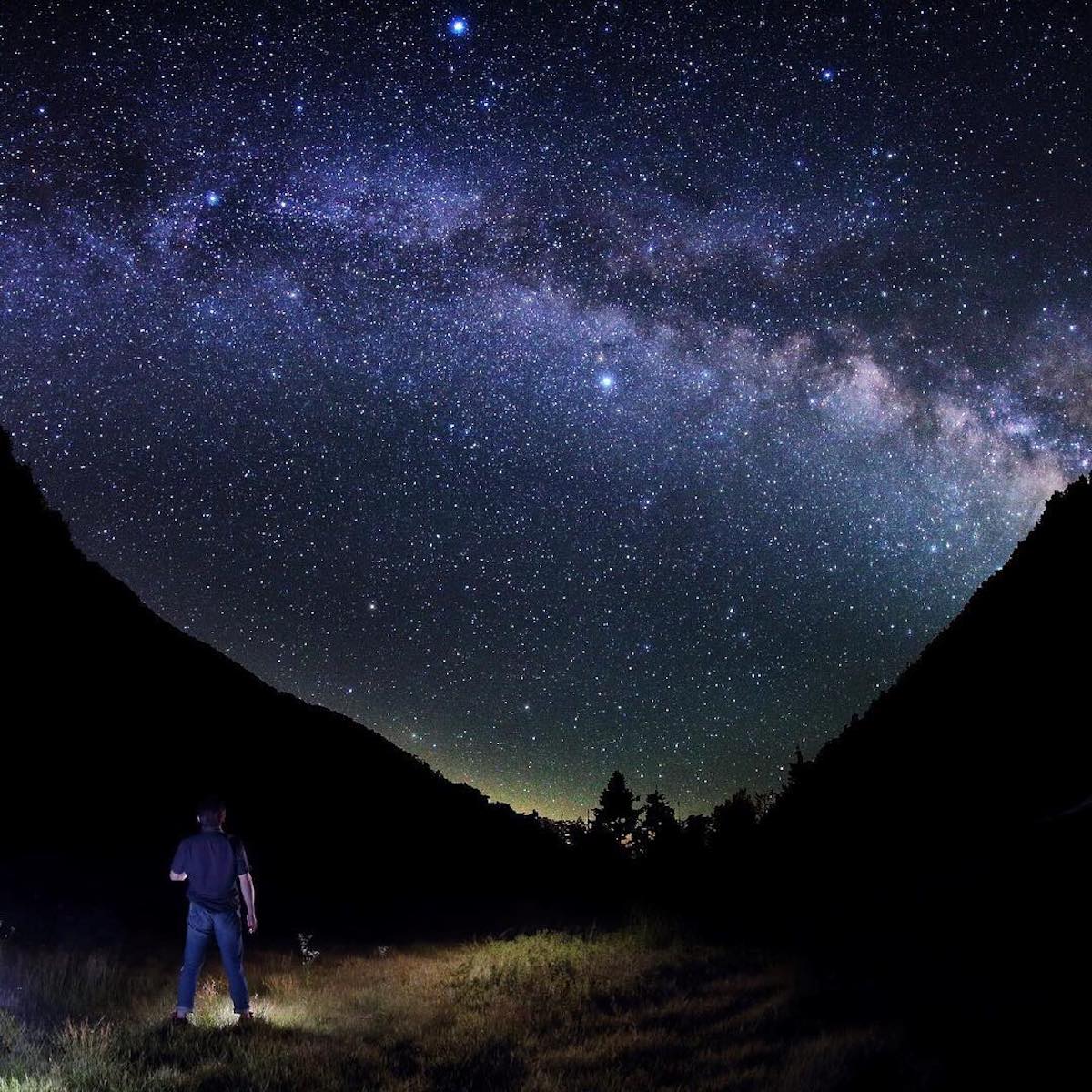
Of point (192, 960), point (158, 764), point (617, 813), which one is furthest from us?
point (617, 813)

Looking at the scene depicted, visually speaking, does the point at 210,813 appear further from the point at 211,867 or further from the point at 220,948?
the point at 220,948

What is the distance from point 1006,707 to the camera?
1973cm

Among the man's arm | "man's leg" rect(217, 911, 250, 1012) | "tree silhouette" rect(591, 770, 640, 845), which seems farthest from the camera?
"tree silhouette" rect(591, 770, 640, 845)

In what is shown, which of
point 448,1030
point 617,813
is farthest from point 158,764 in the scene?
point 617,813

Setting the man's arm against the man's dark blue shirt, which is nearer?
the man's dark blue shirt

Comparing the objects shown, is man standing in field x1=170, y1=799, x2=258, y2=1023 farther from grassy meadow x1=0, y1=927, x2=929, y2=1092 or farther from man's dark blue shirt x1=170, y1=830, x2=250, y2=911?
grassy meadow x1=0, y1=927, x2=929, y2=1092

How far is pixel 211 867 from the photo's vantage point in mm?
6562

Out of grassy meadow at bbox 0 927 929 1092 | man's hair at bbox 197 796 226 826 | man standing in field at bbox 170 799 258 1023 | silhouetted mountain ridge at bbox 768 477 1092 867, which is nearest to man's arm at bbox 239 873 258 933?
man standing in field at bbox 170 799 258 1023

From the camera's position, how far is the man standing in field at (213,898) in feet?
21.0

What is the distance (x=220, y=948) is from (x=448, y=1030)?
198 cm

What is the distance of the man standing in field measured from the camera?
252 inches

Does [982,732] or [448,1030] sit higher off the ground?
[982,732]

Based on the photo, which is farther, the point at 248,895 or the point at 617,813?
the point at 617,813

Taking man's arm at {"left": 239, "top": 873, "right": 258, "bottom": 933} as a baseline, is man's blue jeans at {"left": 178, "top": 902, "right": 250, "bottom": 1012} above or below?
below
